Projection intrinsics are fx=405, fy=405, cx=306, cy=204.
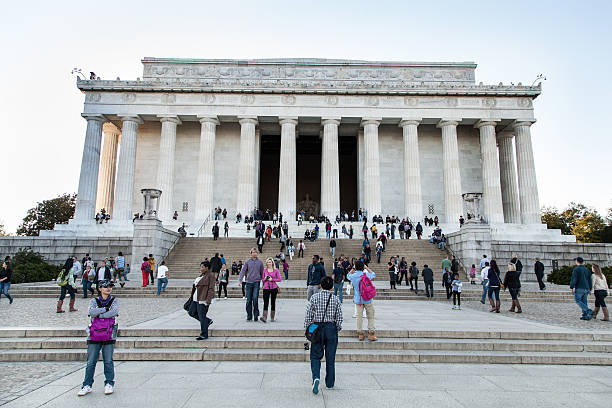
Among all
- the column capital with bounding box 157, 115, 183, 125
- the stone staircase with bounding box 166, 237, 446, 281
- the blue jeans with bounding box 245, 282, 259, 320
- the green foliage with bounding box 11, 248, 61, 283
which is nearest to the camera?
the blue jeans with bounding box 245, 282, 259, 320

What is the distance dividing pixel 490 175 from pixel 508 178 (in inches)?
160

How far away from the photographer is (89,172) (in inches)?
1486

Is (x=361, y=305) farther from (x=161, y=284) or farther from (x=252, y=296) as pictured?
(x=161, y=284)

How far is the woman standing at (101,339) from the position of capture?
587 centimetres

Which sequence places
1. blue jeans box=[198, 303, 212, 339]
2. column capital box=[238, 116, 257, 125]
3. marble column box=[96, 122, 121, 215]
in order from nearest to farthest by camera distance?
blue jeans box=[198, 303, 212, 339]
column capital box=[238, 116, 257, 125]
marble column box=[96, 122, 121, 215]

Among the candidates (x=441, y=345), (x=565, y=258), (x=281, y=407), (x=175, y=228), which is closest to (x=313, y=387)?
(x=281, y=407)

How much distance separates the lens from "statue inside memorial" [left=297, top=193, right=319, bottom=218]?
172ft

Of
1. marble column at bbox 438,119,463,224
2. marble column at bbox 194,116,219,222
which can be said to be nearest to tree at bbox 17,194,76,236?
marble column at bbox 194,116,219,222

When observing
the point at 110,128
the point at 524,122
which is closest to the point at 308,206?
the point at 110,128

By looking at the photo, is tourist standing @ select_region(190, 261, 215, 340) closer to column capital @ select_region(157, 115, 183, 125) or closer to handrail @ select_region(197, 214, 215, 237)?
handrail @ select_region(197, 214, 215, 237)

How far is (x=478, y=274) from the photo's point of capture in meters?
24.2

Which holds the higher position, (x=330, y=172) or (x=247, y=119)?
(x=247, y=119)

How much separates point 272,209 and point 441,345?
45.4 m

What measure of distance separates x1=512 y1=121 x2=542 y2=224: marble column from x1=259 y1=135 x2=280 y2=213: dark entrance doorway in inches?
1096
